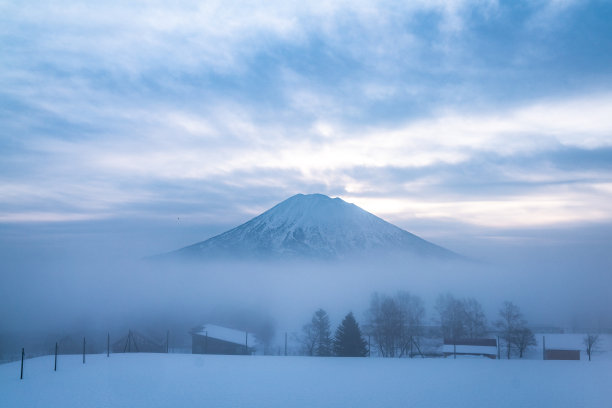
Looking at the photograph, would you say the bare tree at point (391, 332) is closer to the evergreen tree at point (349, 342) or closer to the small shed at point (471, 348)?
the small shed at point (471, 348)

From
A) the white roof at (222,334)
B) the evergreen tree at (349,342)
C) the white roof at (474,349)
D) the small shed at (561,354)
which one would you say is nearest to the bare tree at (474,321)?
the small shed at (561,354)

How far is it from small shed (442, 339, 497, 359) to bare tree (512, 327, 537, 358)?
16.9 feet

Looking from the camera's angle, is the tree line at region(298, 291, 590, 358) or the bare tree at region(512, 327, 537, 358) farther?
the bare tree at region(512, 327, 537, 358)

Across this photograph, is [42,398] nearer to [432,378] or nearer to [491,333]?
[432,378]

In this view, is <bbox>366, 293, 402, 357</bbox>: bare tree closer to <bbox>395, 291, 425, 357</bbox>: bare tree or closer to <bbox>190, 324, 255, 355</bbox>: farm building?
<bbox>395, 291, 425, 357</bbox>: bare tree

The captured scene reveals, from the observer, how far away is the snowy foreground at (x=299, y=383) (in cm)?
1823

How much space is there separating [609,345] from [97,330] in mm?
60584

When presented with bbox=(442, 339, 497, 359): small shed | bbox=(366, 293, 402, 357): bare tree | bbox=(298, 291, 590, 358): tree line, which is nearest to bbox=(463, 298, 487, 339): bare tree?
bbox=(298, 291, 590, 358): tree line

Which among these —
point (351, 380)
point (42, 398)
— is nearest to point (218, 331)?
point (351, 380)

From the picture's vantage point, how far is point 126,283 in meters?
170

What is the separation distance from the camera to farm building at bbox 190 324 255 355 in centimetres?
4475

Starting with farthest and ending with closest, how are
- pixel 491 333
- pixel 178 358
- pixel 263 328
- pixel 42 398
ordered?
pixel 263 328, pixel 491 333, pixel 178 358, pixel 42 398

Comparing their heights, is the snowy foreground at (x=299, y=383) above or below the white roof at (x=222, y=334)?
above

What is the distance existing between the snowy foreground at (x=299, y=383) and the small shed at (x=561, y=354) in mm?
7564
